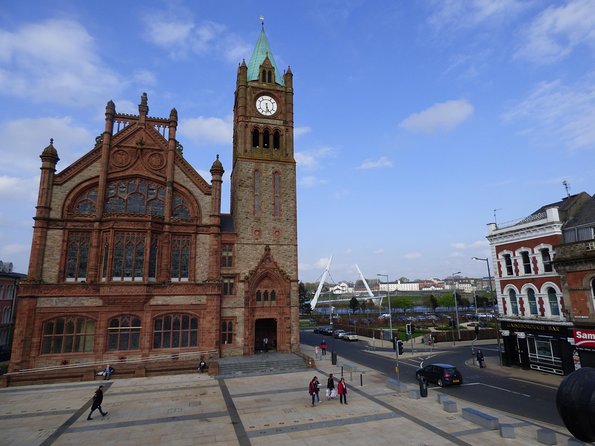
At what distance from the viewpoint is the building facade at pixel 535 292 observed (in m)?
29.5

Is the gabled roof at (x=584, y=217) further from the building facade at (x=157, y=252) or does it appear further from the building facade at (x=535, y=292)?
the building facade at (x=157, y=252)

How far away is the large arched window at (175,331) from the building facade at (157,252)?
94mm

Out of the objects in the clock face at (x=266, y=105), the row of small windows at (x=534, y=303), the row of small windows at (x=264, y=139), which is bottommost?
the row of small windows at (x=534, y=303)

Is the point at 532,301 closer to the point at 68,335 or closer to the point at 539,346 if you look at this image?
the point at 539,346

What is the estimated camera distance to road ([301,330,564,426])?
69.6ft

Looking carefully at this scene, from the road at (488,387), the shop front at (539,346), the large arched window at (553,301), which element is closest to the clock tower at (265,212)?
the road at (488,387)

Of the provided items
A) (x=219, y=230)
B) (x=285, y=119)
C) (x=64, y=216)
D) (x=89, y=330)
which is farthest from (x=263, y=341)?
(x=285, y=119)

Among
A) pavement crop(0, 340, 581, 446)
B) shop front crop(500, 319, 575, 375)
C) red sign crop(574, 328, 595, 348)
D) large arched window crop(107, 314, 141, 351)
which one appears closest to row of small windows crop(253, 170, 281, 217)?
large arched window crop(107, 314, 141, 351)

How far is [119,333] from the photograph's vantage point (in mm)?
33844

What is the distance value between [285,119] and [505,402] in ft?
119

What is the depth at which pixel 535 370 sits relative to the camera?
104ft

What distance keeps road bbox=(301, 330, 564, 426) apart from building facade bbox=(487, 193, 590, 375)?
8.71 ft

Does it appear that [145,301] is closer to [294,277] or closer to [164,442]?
[294,277]

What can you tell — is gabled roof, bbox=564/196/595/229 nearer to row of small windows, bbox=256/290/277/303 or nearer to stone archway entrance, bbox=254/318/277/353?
row of small windows, bbox=256/290/277/303
